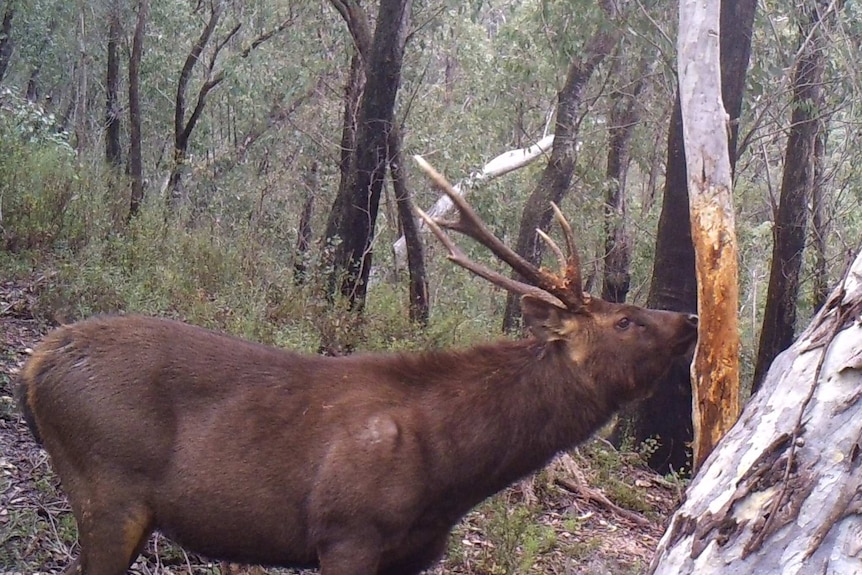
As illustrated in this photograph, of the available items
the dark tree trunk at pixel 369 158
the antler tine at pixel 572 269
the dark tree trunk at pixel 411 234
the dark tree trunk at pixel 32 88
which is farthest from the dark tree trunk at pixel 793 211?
the dark tree trunk at pixel 32 88

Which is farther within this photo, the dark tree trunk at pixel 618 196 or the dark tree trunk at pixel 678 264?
the dark tree trunk at pixel 618 196

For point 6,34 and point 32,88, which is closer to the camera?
point 6,34

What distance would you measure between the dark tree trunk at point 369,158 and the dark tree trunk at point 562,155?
144 inches

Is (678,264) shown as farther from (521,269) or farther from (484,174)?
(484,174)

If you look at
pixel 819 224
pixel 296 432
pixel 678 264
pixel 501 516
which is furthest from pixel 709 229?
pixel 819 224

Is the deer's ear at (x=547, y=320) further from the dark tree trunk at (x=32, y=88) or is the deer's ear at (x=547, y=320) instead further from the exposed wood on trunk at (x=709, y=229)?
the dark tree trunk at (x=32, y=88)

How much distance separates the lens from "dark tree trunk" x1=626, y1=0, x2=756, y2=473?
9398 mm

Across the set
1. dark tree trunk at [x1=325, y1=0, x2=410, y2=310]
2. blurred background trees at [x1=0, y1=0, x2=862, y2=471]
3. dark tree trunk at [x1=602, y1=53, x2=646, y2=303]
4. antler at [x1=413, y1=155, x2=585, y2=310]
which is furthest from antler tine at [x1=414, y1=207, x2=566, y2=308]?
dark tree trunk at [x1=602, y1=53, x2=646, y2=303]

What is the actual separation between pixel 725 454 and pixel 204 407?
2.99 m

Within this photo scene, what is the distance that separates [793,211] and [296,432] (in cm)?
929

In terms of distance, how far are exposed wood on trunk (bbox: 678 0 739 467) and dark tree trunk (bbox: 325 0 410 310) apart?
441cm

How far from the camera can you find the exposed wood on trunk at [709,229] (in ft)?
17.8

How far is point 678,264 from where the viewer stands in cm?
955

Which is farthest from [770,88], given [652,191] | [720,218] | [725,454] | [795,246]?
[725,454]
